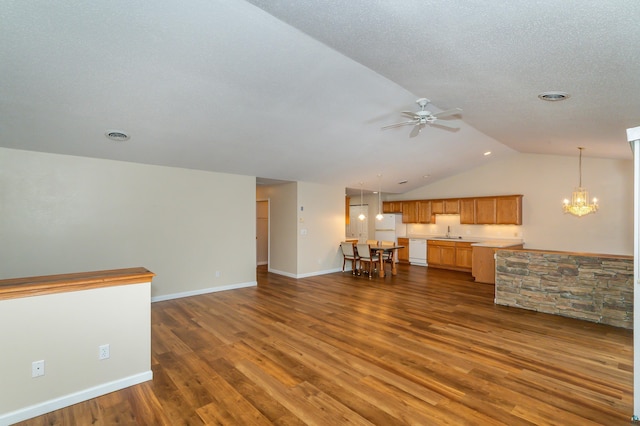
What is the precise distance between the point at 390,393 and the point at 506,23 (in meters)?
2.85

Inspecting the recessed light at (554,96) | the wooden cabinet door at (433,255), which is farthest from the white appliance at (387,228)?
the recessed light at (554,96)

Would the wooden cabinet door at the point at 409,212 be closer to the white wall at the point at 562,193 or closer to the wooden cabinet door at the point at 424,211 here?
the wooden cabinet door at the point at 424,211

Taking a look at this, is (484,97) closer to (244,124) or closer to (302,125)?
(302,125)

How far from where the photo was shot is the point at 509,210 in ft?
26.3

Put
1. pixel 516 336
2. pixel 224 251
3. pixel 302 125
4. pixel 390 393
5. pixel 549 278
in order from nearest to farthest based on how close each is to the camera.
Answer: pixel 390 393 < pixel 516 336 < pixel 302 125 < pixel 549 278 < pixel 224 251

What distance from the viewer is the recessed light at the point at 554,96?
117 inches

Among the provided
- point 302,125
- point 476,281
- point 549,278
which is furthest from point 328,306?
point 476,281

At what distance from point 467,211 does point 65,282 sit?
8965mm

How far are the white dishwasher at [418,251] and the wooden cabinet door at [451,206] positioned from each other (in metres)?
1.14

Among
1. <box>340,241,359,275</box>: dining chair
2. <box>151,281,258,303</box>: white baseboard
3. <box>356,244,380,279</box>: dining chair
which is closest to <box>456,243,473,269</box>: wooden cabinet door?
<box>356,244,380,279</box>: dining chair

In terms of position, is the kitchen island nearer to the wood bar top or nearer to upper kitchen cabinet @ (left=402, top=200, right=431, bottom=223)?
upper kitchen cabinet @ (left=402, top=200, right=431, bottom=223)

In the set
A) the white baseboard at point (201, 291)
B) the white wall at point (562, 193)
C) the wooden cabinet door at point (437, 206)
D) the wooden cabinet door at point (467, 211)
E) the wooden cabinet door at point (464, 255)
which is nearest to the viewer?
the white baseboard at point (201, 291)

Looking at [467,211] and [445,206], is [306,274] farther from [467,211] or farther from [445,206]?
[467,211]

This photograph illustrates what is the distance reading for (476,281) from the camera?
728 centimetres
